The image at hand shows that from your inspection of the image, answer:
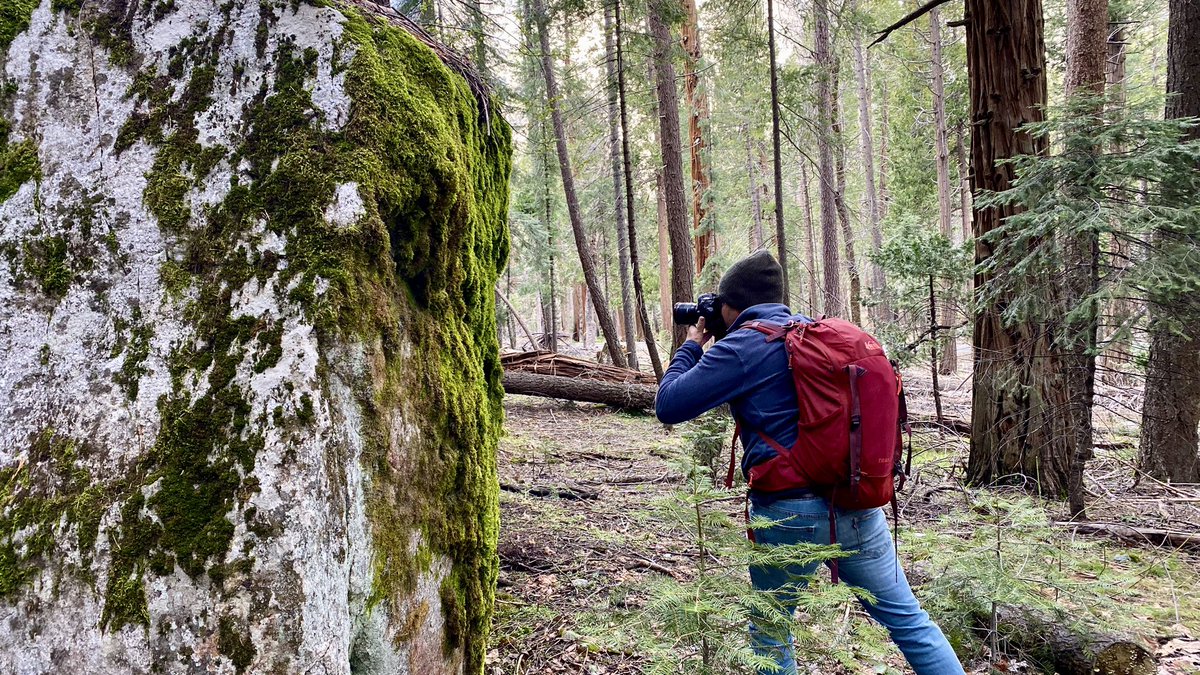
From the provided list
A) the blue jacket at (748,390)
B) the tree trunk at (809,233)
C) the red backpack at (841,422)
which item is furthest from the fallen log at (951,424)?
the tree trunk at (809,233)

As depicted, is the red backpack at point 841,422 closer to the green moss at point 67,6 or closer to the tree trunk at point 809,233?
the green moss at point 67,6

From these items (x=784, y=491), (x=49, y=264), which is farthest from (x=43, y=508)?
(x=784, y=491)

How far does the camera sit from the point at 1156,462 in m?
5.31

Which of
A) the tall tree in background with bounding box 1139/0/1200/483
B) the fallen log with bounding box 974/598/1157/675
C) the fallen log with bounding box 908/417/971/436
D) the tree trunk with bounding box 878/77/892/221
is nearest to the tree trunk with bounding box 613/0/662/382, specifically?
the fallen log with bounding box 908/417/971/436

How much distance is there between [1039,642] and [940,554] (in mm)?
616

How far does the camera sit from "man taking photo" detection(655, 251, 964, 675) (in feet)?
7.47

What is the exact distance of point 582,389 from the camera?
11141mm

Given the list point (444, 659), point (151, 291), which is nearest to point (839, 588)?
point (444, 659)

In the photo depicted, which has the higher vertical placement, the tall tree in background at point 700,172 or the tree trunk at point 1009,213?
the tall tree in background at point 700,172

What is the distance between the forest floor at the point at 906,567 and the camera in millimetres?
2904

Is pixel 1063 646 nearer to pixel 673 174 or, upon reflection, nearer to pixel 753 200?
pixel 673 174

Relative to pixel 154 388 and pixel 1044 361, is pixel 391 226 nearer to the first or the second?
pixel 154 388

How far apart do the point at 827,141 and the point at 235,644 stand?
1055cm

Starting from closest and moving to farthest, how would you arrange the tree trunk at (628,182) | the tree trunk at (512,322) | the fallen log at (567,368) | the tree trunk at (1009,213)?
1. the tree trunk at (1009,213)
2. the tree trunk at (628,182)
3. the fallen log at (567,368)
4. the tree trunk at (512,322)
